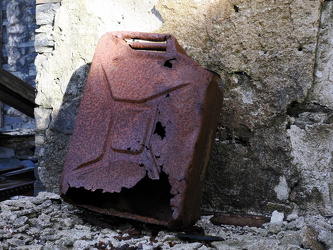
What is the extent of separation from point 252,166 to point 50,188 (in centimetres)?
105

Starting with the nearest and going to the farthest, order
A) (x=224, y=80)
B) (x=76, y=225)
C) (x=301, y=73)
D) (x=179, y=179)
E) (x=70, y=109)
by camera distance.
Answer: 1. (x=179, y=179)
2. (x=76, y=225)
3. (x=301, y=73)
4. (x=224, y=80)
5. (x=70, y=109)

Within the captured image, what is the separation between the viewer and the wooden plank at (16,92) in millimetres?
3064

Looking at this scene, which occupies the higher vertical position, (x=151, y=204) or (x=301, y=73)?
(x=301, y=73)

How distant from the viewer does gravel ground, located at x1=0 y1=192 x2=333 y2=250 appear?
1481 mm

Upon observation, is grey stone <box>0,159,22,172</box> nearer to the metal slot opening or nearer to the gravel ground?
the gravel ground

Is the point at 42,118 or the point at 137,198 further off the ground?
the point at 42,118

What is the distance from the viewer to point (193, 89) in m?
1.64

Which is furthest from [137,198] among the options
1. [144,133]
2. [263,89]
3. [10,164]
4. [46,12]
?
[10,164]

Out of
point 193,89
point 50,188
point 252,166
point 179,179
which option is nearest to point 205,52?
point 193,89

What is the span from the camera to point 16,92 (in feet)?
10.3

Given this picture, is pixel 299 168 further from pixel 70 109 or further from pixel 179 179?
pixel 70 109

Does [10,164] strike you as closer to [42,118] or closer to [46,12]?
[42,118]

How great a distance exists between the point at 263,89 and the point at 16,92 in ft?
6.46

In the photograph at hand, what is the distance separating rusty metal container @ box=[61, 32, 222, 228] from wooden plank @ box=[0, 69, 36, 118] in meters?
1.46
